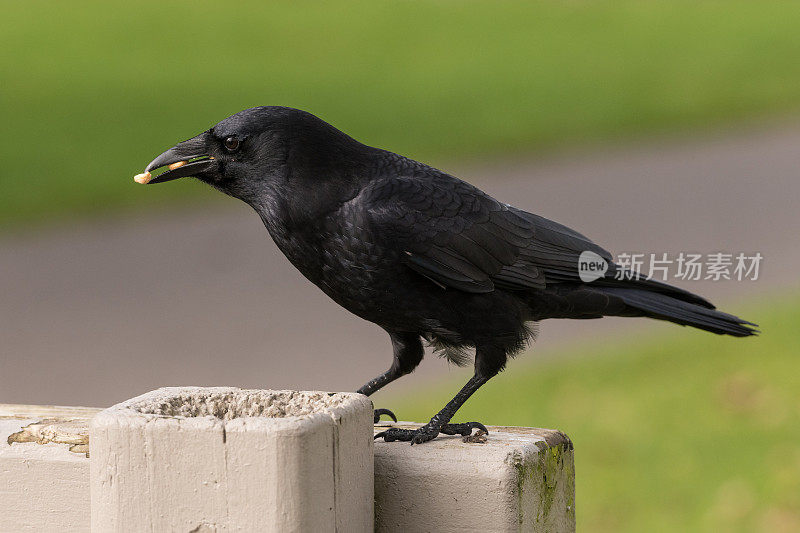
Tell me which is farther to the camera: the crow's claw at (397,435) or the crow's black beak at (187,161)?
the crow's black beak at (187,161)

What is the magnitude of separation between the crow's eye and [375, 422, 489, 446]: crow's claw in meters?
0.84

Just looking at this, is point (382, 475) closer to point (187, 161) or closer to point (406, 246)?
point (406, 246)

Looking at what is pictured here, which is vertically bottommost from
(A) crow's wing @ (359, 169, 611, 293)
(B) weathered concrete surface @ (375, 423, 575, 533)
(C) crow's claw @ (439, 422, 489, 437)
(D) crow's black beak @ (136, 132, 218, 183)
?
(B) weathered concrete surface @ (375, 423, 575, 533)

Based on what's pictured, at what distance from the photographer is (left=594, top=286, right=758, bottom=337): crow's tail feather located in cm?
330

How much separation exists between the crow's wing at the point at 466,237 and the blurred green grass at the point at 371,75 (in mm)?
8838

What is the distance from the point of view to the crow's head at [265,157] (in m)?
2.79

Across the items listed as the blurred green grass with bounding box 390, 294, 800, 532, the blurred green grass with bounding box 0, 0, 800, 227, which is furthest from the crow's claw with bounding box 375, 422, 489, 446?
the blurred green grass with bounding box 0, 0, 800, 227

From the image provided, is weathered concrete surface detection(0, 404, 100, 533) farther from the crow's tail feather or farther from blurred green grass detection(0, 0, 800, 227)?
blurred green grass detection(0, 0, 800, 227)

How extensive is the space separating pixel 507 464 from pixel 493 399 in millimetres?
4442

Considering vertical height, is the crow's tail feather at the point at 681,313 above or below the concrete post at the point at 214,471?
above

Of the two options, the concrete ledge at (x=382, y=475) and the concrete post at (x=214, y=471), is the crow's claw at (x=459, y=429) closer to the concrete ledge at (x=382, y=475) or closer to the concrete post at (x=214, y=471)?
the concrete ledge at (x=382, y=475)

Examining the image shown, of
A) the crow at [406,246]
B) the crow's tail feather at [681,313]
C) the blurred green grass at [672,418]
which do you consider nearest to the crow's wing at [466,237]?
the crow at [406,246]

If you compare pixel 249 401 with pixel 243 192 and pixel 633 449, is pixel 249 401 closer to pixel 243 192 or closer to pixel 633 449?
pixel 243 192

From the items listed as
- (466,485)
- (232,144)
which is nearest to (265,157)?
(232,144)
